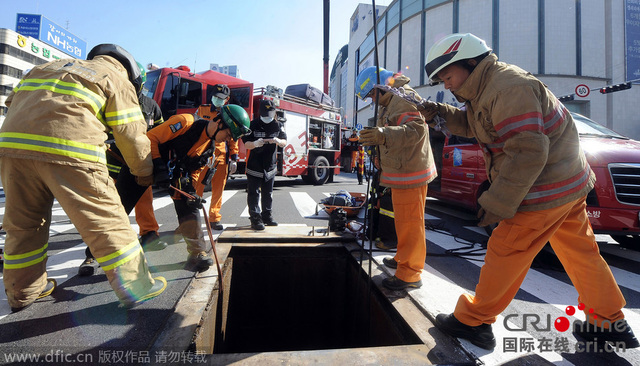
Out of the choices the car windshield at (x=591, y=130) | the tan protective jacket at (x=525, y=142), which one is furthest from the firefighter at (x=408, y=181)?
the car windshield at (x=591, y=130)

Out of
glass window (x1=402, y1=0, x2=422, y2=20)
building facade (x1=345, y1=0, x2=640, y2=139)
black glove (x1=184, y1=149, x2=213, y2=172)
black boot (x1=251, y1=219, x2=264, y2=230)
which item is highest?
glass window (x1=402, y1=0, x2=422, y2=20)

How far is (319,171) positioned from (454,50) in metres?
9.76

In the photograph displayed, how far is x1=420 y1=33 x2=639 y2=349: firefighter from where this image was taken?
153cm

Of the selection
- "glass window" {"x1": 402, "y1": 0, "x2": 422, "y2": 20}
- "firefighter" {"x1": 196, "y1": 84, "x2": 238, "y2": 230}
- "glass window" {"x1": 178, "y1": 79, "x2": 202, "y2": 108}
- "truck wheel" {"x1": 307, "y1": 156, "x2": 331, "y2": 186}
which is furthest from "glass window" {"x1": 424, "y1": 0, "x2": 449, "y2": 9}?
"firefighter" {"x1": 196, "y1": 84, "x2": 238, "y2": 230}

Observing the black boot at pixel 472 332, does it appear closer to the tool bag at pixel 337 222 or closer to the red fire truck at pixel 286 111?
the tool bag at pixel 337 222

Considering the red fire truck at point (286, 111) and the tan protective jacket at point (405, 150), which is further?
the red fire truck at point (286, 111)

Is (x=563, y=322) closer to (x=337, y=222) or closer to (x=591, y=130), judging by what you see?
(x=337, y=222)

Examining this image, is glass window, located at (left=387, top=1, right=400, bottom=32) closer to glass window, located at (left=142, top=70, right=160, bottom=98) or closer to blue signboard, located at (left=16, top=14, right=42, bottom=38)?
glass window, located at (left=142, top=70, right=160, bottom=98)

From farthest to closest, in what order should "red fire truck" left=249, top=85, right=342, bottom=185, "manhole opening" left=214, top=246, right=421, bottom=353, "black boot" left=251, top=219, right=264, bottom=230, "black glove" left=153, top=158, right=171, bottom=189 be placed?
"red fire truck" left=249, top=85, right=342, bottom=185, "black boot" left=251, top=219, right=264, bottom=230, "manhole opening" left=214, top=246, right=421, bottom=353, "black glove" left=153, top=158, right=171, bottom=189

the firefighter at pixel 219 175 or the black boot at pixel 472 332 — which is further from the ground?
the firefighter at pixel 219 175

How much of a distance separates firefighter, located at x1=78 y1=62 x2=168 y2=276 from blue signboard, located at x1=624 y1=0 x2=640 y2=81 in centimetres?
A: 3179

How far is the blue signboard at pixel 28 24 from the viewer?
37.9 metres

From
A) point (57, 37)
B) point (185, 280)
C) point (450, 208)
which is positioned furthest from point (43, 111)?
point (57, 37)

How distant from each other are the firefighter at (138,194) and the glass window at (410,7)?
3182 centimetres
